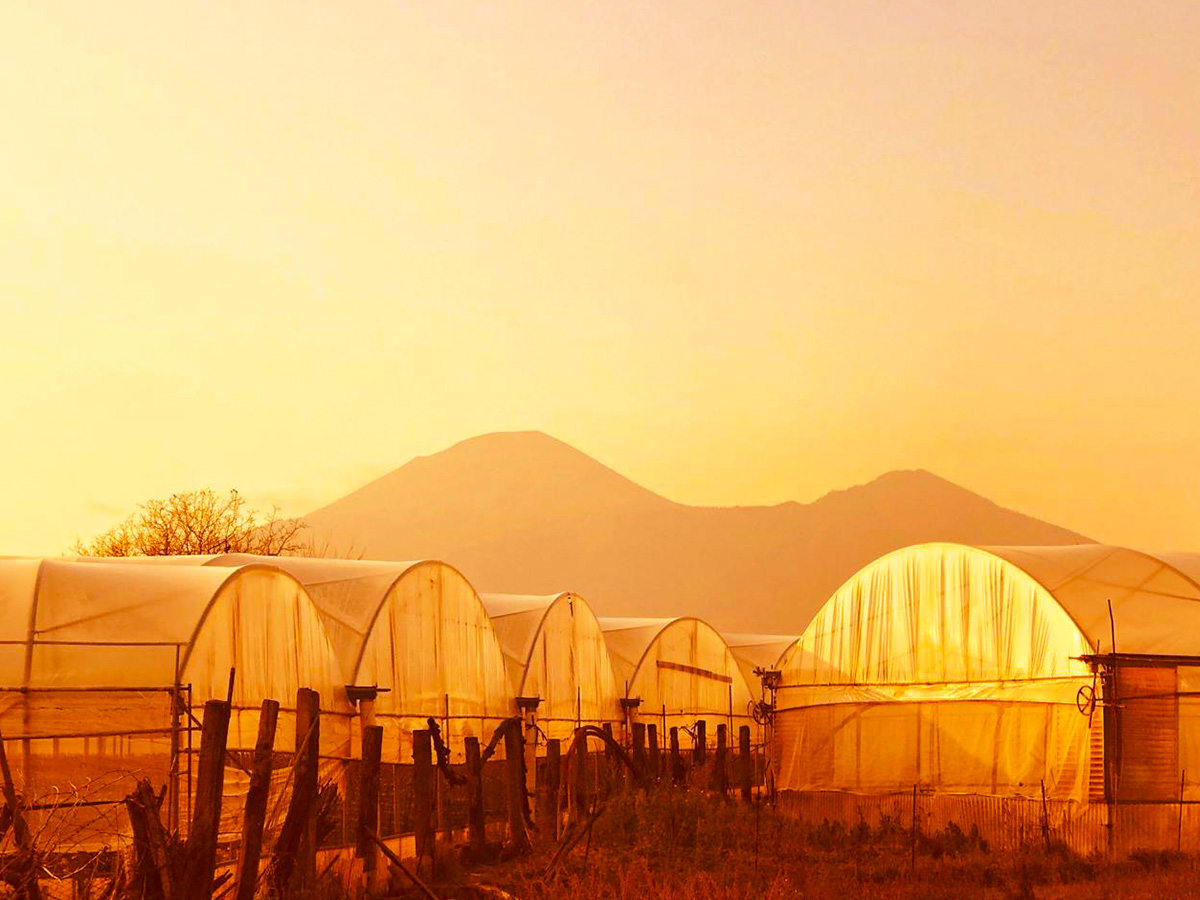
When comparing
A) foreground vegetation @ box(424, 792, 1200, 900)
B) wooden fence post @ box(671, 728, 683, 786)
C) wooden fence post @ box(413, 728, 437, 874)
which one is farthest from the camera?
wooden fence post @ box(671, 728, 683, 786)

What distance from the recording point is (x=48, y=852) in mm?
11984

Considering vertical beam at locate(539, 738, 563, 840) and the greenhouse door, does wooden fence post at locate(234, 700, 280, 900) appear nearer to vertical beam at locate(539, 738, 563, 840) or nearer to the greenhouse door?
vertical beam at locate(539, 738, 563, 840)

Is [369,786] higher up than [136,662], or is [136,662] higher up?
[136,662]

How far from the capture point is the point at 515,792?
2502 centimetres

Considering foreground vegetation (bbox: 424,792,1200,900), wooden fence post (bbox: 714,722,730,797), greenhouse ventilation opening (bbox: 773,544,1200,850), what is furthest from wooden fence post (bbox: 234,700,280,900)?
wooden fence post (bbox: 714,722,730,797)

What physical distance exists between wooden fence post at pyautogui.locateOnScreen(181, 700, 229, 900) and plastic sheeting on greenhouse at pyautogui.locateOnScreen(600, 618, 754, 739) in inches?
1309

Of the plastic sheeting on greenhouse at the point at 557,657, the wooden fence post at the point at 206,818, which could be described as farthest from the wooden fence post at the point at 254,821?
the plastic sheeting on greenhouse at the point at 557,657

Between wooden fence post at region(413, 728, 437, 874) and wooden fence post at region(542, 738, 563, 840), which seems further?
wooden fence post at region(542, 738, 563, 840)

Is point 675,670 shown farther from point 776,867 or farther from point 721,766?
point 776,867

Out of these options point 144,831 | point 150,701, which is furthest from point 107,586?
point 144,831

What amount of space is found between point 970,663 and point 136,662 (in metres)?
16.8

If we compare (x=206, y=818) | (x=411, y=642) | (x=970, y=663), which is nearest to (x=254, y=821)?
(x=206, y=818)

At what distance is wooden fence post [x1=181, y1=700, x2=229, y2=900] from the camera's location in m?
13.5

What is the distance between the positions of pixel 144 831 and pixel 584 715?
96.2 feet
